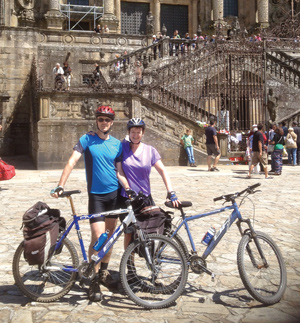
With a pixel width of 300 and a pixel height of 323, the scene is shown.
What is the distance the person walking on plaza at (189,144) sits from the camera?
1720 cm

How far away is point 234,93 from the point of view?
2025 cm

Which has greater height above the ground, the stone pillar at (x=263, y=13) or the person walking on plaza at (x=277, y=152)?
the stone pillar at (x=263, y=13)

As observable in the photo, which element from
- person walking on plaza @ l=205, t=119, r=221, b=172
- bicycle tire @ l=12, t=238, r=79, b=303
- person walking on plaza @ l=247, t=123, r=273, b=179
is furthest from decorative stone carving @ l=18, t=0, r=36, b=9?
bicycle tire @ l=12, t=238, r=79, b=303

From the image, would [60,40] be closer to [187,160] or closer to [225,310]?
[187,160]

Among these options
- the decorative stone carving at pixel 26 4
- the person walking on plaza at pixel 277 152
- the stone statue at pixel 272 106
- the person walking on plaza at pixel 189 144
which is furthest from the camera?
the decorative stone carving at pixel 26 4

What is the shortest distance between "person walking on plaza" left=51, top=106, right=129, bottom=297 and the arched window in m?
33.0

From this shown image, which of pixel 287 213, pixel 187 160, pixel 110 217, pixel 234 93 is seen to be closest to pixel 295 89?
pixel 234 93

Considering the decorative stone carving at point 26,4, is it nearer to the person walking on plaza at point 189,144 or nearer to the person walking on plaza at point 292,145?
the person walking on plaza at point 189,144

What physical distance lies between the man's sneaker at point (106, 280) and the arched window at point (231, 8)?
33.6 meters

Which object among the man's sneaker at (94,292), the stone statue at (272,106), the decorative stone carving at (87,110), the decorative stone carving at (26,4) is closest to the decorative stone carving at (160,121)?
the decorative stone carving at (87,110)

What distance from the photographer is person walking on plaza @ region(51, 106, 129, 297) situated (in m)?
4.50

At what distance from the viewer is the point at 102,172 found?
454 centimetres

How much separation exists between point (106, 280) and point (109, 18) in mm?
27083

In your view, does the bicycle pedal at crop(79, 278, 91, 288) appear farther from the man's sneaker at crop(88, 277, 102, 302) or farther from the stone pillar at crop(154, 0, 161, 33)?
the stone pillar at crop(154, 0, 161, 33)
